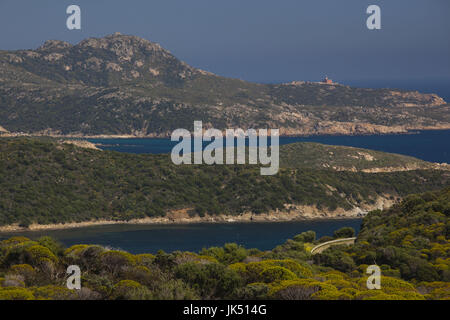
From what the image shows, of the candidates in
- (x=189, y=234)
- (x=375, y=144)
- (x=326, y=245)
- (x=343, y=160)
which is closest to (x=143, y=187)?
(x=189, y=234)

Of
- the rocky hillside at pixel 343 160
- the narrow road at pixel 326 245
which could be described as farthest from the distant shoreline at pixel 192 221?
the narrow road at pixel 326 245

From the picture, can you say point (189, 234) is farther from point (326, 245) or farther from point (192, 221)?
point (326, 245)

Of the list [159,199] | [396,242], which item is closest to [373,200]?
[159,199]

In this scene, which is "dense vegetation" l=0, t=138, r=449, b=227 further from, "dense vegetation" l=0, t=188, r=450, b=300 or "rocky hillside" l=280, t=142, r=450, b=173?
"dense vegetation" l=0, t=188, r=450, b=300

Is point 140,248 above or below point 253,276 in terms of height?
below
